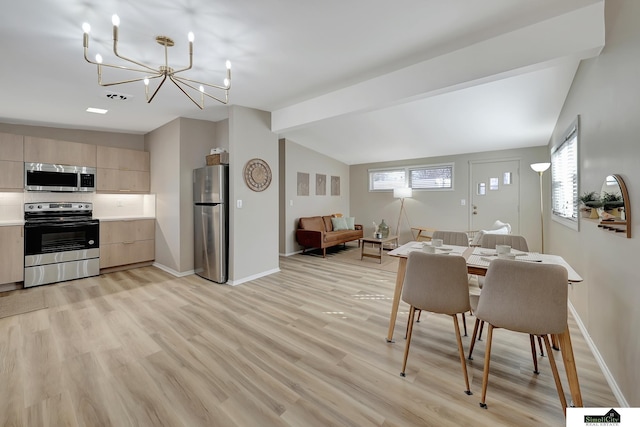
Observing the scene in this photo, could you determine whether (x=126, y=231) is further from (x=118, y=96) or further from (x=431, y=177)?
(x=431, y=177)

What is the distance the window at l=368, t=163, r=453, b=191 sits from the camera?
633 cm

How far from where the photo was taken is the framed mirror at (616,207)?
4.98 feet

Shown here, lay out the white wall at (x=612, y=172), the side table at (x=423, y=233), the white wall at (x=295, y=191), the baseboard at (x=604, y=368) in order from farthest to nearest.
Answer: the side table at (x=423, y=233), the white wall at (x=295, y=191), the baseboard at (x=604, y=368), the white wall at (x=612, y=172)

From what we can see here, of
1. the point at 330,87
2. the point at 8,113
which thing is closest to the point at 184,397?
the point at 330,87

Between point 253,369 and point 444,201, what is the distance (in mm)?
5776

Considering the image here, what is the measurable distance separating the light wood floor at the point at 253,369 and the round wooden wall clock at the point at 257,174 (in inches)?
67.6

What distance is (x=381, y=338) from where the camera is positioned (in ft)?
7.79

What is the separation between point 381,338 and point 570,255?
2.47 metres

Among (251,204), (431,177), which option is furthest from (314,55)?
(431,177)

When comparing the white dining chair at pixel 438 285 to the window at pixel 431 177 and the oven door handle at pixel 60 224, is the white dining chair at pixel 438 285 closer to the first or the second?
the oven door handle at pixel 60 224

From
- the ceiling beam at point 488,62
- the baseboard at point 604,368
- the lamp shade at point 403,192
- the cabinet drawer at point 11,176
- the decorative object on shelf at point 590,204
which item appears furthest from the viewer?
the lamp shade at point 403,192

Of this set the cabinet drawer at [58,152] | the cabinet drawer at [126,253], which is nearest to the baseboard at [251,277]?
the cabinet drawer at [126,253]

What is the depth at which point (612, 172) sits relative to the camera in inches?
69.5

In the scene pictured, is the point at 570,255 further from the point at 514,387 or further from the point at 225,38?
the point at 225,38
